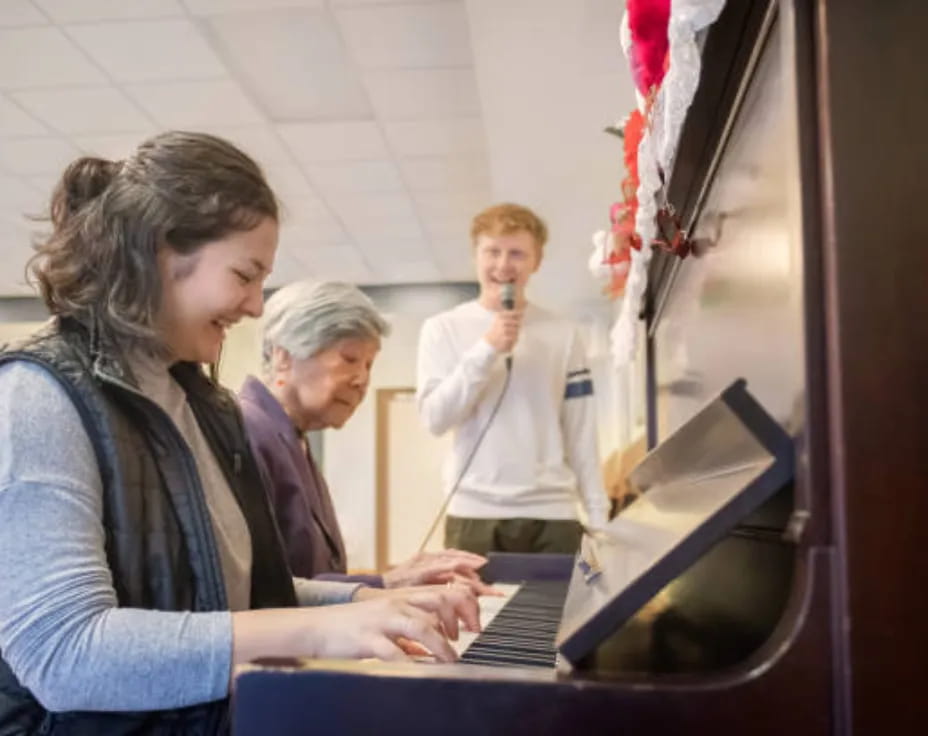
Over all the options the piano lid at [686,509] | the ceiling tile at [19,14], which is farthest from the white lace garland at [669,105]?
the ceiling tile at [19,14]

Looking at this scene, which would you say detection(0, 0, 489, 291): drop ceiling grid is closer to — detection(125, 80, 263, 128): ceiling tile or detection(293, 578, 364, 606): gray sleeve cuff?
detection(125, 80, 263, 128): ceiling tile

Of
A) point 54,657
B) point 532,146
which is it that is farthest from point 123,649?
point 532,146

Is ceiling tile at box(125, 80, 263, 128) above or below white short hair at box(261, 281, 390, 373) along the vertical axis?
above

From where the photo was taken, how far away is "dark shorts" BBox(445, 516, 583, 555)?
1.86 meters

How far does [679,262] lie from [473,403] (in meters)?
0.85

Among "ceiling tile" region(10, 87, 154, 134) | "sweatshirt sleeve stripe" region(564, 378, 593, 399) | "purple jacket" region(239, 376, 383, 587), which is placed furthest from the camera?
"ceiling tile" region(10, 87, 154, 134)

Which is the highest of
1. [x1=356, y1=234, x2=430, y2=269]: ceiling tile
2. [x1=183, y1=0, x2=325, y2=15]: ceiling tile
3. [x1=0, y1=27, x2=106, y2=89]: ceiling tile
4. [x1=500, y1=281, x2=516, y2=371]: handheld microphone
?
[x1=183, y1=0, x2=325, y2=15]: ceiling tile

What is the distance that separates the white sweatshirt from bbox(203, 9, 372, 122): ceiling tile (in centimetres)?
123

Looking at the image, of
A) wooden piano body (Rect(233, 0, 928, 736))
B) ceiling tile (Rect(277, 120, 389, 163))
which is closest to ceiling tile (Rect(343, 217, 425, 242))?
ceiling tile (Rect(277, 120, 389, 163))

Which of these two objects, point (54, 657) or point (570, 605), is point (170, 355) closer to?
point (54, 657)

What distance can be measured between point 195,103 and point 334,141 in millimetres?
584

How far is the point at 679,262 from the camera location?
108 cm

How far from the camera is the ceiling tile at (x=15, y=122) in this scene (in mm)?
3375

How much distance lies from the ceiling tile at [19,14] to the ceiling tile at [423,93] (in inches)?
39.5
